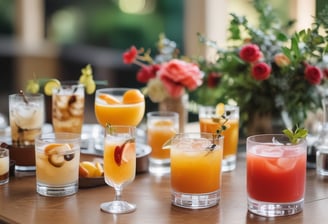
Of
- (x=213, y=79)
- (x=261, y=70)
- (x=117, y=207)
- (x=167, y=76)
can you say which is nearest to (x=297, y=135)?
(x=117, y=207)

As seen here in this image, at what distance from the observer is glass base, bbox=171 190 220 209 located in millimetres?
1761

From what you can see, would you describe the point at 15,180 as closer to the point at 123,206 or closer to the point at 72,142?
the point at 72,142

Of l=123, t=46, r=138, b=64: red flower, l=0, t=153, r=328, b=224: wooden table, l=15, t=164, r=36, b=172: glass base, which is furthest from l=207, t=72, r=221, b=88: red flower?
l=15, t=164, r=36, b=172: glass base

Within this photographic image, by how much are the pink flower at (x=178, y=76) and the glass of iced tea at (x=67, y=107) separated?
0.34 metres

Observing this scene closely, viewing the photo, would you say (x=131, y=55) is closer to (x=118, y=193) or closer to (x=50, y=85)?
(x=50, y=85)

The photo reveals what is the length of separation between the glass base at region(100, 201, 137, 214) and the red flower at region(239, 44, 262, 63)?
872mm

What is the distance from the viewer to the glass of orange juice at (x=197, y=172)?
1.76 meters

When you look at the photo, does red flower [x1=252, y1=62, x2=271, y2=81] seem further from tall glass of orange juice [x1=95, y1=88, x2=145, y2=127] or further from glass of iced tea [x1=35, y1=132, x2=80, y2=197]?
glass of iced tea [x1=35, y1=132, x2=80, y2=197]

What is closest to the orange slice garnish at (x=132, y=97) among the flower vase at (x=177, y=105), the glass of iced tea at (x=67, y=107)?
the glass of iced tea at (x=67, y=107)

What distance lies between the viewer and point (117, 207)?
1.75 metres

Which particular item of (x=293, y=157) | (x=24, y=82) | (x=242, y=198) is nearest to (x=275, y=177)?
(x=293, y=157)

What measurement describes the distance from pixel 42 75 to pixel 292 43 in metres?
4.61

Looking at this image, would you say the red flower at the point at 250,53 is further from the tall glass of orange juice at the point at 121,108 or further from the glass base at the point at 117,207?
the glass base at the point at 117,207

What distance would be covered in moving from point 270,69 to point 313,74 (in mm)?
149
